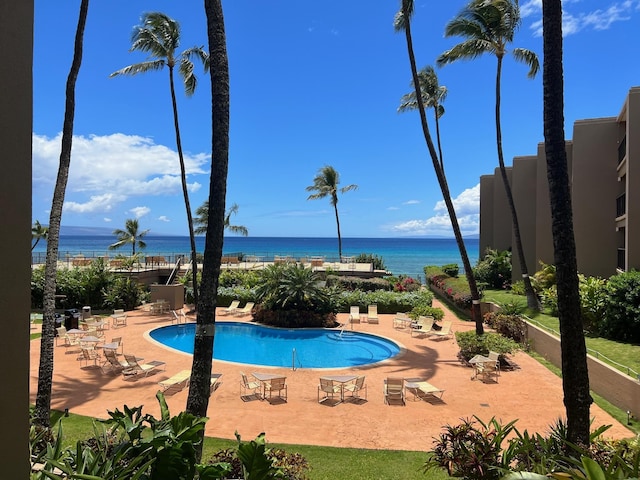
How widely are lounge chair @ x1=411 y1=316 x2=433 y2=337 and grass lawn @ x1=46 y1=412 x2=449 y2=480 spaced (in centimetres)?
994

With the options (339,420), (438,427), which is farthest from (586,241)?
(339,420)

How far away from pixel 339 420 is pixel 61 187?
7.78m

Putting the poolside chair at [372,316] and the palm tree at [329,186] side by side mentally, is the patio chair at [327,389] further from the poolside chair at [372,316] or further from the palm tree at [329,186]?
the palm tree at [329,186]

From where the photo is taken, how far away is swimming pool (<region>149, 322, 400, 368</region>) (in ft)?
47.4

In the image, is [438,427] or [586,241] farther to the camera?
[586,241]

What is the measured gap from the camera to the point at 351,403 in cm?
964

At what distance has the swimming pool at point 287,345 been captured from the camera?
14438 mm

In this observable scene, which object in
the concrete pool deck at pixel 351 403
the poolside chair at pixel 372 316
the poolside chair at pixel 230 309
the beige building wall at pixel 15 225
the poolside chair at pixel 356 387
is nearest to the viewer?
the beige building wall at pixel 15 225

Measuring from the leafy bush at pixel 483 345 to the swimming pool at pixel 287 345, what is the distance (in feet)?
8.46

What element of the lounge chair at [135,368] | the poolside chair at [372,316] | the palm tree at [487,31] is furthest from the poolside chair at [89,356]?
the palm tree at [487,31]

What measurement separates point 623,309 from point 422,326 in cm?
756

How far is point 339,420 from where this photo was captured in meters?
8.57

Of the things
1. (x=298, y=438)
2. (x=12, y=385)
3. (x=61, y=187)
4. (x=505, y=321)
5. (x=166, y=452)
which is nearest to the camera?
(x=12, y=385)

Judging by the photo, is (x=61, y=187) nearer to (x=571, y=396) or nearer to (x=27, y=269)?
(x=27, y=269)
